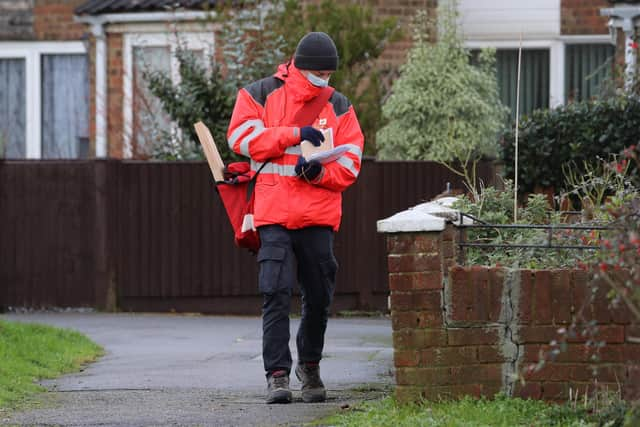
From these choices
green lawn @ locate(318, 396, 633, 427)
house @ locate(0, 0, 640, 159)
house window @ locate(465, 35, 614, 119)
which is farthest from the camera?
house window @ locate(465, 35, 614, 119)

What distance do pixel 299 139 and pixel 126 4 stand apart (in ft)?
42.5

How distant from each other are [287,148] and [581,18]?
1377 cm

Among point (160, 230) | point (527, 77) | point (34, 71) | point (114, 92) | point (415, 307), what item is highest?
point (34, 71)

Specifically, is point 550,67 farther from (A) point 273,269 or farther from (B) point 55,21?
(A) point 273,269

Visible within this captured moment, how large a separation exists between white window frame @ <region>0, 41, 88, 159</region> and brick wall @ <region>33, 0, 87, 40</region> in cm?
12

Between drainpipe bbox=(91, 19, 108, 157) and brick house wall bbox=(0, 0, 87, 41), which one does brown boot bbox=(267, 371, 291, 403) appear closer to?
drainpipe bbox=(91, 19, 108, 157)

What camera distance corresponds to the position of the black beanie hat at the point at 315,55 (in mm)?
7676

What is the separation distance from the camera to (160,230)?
14836 mm

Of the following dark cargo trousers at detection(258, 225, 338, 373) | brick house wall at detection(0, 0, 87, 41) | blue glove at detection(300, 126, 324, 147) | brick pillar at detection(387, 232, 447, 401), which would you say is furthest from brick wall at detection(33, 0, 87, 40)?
brick pillar at detection(387, 232, 447, 401)

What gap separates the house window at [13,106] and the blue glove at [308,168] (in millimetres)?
15358

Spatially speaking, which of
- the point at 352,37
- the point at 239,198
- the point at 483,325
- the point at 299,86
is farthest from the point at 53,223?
the point at 483,325

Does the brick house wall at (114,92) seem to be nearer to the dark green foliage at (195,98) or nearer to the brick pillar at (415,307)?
the dark green foliage at (195,98)

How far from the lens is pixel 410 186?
14844mm

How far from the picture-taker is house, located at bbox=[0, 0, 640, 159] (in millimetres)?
19594
